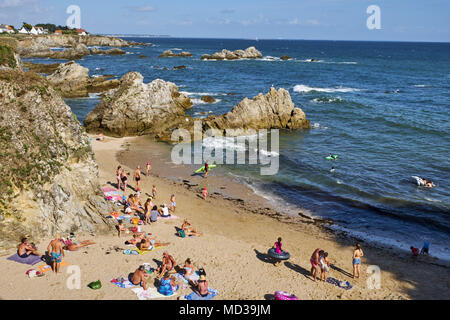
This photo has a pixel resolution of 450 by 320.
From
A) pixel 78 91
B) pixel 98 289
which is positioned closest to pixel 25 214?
pixel 98 289

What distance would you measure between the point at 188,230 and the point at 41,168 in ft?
23.3

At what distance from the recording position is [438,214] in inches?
850

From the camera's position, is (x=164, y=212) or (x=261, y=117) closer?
(x=164, y=212)

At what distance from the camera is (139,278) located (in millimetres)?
13281

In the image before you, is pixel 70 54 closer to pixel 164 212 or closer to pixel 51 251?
pixel 164 212

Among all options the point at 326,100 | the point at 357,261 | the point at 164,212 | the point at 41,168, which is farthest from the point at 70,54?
the point at 357,261

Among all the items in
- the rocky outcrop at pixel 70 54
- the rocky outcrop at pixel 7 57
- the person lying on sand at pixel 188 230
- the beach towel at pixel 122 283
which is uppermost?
the rocky outcrop at pixel 70 54

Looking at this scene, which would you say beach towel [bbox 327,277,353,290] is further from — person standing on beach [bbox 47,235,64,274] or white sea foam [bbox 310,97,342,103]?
white sea foam [bbox 310,97,342,103]

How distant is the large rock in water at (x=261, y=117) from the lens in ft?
123

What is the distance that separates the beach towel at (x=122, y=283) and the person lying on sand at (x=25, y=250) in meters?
3.40

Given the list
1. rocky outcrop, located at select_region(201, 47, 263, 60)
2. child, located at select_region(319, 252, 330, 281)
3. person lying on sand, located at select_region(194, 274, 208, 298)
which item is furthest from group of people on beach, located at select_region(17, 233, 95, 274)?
rocky outcrop, located at select_region(201, 47, 263, 60)

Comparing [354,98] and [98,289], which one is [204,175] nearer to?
[98,289]

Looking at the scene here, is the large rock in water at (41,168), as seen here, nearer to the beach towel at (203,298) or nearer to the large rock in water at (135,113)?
the beach towel at (203,298)

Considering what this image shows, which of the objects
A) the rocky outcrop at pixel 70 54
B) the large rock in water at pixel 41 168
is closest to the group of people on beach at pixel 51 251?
the large rock in water at pixel 41 168
